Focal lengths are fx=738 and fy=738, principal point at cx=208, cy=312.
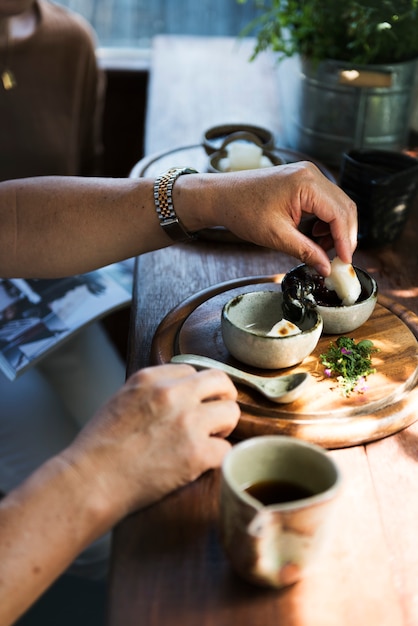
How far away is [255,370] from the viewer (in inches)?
42.6

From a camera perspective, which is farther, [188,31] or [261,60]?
[188,31]

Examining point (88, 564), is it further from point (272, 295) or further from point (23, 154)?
point (23, 154)

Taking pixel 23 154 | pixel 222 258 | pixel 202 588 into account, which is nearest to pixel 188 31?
pixel 23 154

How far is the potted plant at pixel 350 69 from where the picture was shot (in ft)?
5.58

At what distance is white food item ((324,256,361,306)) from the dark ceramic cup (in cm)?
31

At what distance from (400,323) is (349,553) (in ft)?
1.58

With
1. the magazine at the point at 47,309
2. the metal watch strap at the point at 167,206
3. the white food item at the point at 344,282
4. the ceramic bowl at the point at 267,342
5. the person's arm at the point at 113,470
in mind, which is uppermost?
the metal watch strap at the point at 167,206

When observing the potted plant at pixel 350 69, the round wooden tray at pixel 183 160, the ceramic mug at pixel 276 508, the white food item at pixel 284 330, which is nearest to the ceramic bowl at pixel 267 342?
the white food item at pixel 284 330

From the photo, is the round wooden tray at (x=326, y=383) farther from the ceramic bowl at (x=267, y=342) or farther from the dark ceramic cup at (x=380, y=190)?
the dark ceramic cup at (x=380, y=190)

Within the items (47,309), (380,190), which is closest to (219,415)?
(380,190)

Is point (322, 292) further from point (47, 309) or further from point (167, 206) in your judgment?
point (47, 309)

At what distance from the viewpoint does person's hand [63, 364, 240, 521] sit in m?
0.87

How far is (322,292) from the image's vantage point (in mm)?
1213

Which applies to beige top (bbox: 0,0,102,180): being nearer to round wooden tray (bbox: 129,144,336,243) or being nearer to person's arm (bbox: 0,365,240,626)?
round wooden tray (bbox: 129,144,336,243)
